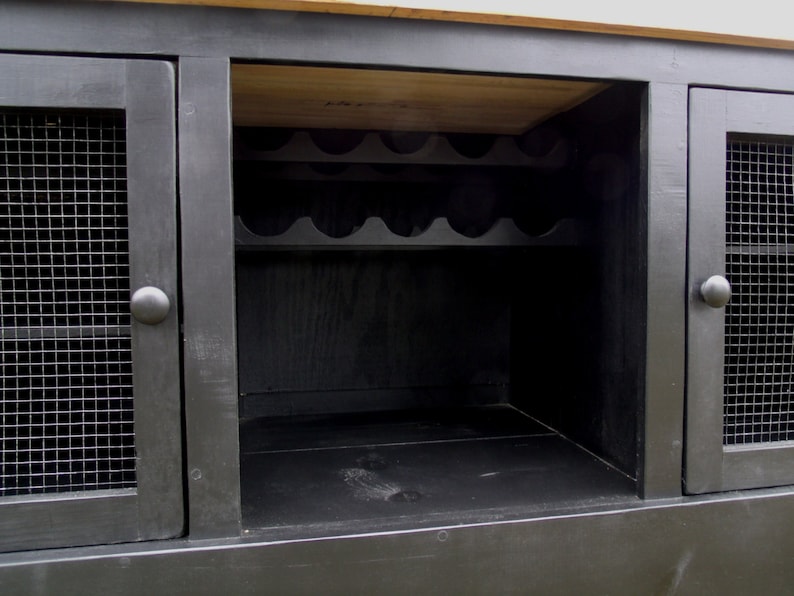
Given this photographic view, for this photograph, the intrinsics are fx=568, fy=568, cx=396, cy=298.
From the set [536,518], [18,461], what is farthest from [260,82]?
[536,518]

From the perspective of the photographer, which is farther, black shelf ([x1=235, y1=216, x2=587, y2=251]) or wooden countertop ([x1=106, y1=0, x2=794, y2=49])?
black shelf ([x1=235, y1=216, x2=587, y2=251])

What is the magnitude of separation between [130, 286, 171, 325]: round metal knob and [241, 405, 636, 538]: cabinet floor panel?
266mm

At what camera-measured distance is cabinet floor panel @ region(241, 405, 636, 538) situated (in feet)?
2.29

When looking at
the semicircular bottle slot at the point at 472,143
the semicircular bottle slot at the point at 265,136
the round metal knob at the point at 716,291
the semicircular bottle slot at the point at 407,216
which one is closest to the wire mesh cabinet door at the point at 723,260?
the round metal knob at the point at 716,291

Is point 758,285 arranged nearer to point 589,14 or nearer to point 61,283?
point 589,14

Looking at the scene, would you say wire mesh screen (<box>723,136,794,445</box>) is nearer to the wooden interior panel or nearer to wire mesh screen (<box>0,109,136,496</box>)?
the wooden interior panel

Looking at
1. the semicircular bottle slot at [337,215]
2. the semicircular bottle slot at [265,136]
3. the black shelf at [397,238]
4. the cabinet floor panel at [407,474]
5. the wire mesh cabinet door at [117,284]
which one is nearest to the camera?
the wire mesh cabinet door at [117,284]

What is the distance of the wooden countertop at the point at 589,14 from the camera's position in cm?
61

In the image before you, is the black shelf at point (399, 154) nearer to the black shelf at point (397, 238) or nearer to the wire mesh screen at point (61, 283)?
the black shelf at point (397, 238)

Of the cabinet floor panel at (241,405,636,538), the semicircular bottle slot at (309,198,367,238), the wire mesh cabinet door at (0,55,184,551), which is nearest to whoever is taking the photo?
the wire mesh cabinet door at (0,55,184,551)

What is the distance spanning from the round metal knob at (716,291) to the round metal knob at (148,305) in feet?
2.11

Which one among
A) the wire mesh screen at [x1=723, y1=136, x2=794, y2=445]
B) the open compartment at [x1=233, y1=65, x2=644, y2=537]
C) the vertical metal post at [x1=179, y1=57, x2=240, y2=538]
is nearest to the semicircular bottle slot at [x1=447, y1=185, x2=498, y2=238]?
the open compartment at [x1=233, y1=65, x2=644, y2=537]

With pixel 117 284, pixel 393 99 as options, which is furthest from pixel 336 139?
pixel 117 284

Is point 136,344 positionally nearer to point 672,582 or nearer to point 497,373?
point 672,582
